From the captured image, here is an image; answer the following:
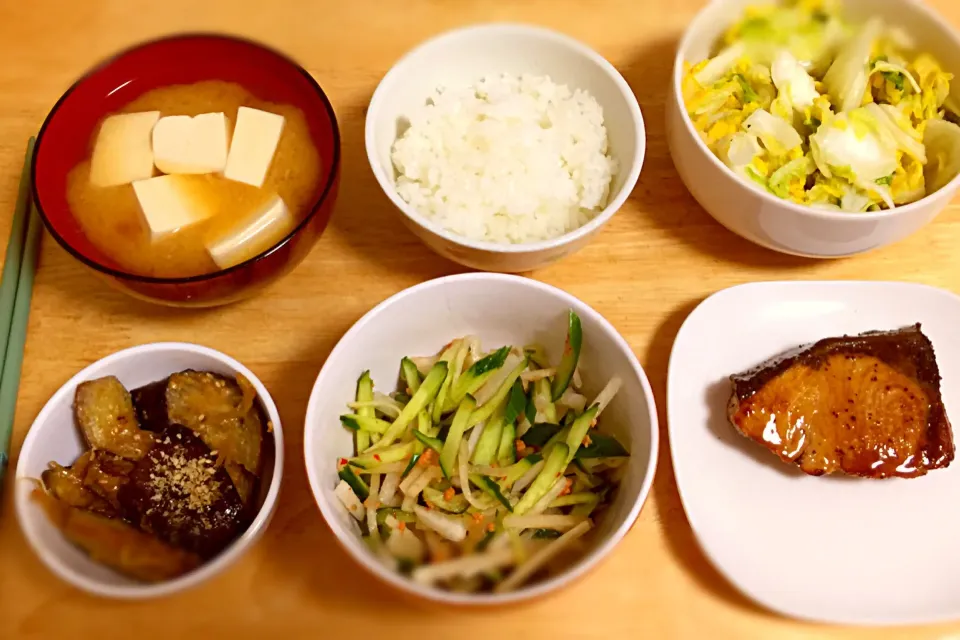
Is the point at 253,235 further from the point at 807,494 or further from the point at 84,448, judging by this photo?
the point at 807,494

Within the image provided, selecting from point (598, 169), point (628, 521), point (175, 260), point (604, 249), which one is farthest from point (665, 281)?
point (175, 260)

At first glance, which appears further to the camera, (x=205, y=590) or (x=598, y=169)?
(x=598, y=169)

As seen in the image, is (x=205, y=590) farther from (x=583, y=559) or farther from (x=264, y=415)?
(x=583, y=559)

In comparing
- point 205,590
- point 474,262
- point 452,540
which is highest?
point 474,262

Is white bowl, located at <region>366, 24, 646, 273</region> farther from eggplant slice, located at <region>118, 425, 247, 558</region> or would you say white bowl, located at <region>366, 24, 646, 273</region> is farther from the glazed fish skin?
eggplant slice, located at <region>118, 425, 247, 558</region>

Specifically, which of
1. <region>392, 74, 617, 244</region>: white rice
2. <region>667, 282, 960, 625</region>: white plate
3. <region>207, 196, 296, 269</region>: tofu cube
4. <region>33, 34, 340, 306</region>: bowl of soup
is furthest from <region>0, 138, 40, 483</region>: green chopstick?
<region>667, 282, 960, 625</region>: white plate

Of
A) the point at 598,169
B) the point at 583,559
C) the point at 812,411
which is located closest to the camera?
the point at 583,559

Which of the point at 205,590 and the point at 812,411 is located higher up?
the point at 812,411

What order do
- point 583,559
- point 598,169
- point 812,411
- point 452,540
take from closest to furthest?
point 583,559, point 452,540, point 812,411, point 598,169
